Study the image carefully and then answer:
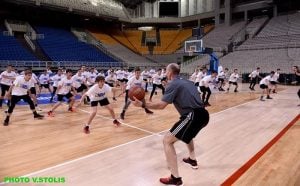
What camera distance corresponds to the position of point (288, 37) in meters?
35.2

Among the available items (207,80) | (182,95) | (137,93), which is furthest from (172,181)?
(207,80)

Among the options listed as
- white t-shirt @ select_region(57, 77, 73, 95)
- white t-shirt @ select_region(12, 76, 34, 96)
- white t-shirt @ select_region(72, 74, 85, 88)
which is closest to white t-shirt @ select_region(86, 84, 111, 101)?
white t-shirt @ select_region(12, 76, 34, 96)

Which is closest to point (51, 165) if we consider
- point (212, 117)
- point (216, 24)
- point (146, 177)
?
point (146, 177)

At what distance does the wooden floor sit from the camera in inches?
209

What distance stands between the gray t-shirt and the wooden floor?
1234mm

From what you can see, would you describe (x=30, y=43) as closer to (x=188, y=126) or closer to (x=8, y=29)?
(x=8, y=29)

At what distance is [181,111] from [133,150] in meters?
2.27

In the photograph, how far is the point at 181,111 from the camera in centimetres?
504

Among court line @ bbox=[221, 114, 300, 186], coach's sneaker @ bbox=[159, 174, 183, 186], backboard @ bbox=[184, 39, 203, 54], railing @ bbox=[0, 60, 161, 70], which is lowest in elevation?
court line @ bbox=[221, 114, 300, 186]

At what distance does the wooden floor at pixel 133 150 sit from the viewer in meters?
5.30

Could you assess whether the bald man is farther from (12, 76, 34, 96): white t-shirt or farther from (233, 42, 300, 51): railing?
Answer: (233, 42, 300, 51): railing

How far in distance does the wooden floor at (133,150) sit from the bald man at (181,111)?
1.50ft

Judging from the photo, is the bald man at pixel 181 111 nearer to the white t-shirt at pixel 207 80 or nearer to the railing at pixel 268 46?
the white t-shirt at pixel 207 80

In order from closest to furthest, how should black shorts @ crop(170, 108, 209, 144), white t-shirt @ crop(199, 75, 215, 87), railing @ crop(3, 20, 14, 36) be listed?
black shorts @ crop(170, 108, 209, 144) → white t-shirt @ crop(199, 75, 215, 87) → railing @ crop(3, 20, 14, 36)
